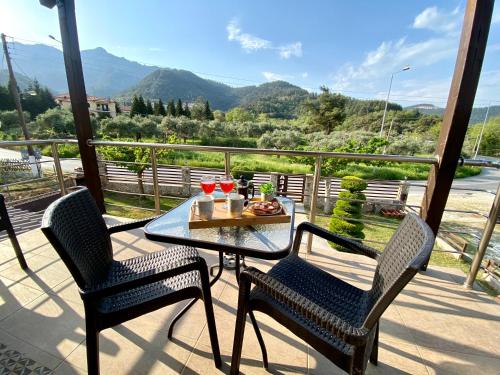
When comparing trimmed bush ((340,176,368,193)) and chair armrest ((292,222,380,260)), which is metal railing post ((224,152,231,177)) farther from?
trimmed bush ((340,176,368,193))

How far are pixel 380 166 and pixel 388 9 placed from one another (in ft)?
53.4

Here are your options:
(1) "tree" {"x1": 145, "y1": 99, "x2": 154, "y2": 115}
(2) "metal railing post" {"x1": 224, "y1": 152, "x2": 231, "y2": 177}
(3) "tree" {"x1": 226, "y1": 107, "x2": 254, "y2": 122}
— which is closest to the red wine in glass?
(2) "metal railing post" {"x1": 224, "y1": 152, "x2": 231, "y2": 177}

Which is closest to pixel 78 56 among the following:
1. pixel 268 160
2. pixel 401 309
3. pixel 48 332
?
pixel 48 332

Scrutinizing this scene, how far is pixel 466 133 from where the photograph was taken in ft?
4.87

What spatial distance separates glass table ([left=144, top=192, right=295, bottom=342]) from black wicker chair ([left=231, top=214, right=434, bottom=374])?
92mm

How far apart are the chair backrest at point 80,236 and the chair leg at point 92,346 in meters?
0.15

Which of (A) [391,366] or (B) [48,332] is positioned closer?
(A) [391,366]

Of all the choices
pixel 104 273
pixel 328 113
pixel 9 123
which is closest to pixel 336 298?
pixel 104 273

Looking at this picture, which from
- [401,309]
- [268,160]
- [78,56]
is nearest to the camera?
[401,309]

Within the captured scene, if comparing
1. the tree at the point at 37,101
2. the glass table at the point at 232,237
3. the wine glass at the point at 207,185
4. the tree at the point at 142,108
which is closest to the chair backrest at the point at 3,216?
the glass table at the point at 232,237

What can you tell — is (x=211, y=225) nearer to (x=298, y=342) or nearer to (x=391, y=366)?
(x=298, y=342)

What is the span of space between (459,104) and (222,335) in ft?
6.71

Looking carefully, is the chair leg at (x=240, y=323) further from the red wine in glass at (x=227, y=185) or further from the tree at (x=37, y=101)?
the tree at (x=37, y=101)

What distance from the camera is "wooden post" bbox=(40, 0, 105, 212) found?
1926 millimetres
